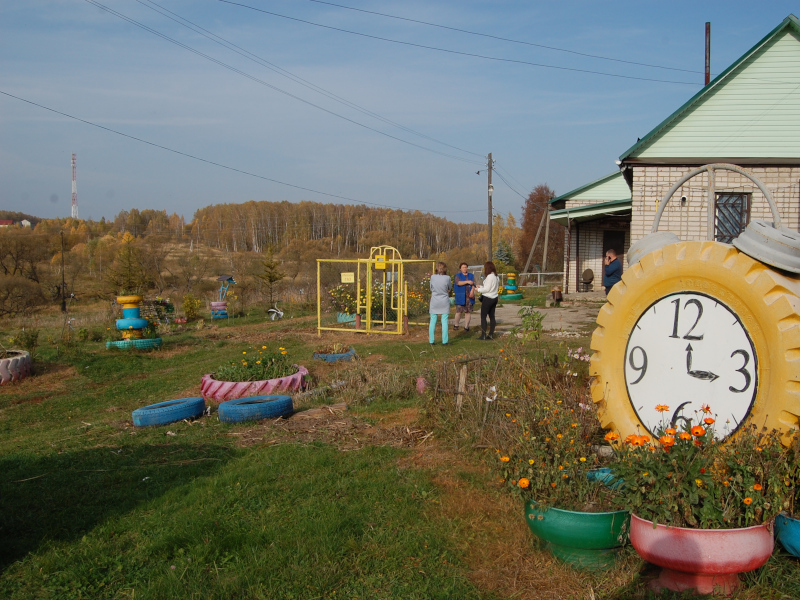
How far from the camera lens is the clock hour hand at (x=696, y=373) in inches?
162

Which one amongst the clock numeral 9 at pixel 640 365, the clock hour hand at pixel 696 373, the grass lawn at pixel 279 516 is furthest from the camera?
the clock numeral 9 at pixel 640 365

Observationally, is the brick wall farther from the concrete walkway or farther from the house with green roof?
the concrete walkway

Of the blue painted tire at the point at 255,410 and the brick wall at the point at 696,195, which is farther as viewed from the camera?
the brick wall at the point at 696,195

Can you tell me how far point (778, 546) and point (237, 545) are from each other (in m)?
3.22

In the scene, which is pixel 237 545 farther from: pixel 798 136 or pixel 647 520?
pixel 798 136

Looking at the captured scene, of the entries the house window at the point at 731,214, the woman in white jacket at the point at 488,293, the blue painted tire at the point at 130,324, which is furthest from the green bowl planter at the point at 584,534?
the house window at the point at 731,214

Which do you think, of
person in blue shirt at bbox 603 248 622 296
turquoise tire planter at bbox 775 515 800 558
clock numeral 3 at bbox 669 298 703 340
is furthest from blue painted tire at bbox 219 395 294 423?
person in blue shirt at bbox 603 248 622 296

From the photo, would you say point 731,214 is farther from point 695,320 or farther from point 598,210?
point 695,320

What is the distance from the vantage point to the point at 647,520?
3309mm

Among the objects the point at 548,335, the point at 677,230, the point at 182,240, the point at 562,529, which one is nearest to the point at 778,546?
the point at 562,529

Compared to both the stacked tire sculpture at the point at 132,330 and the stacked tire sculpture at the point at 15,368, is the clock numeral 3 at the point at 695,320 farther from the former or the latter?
the stacked tire sculpture at the point at 132,330

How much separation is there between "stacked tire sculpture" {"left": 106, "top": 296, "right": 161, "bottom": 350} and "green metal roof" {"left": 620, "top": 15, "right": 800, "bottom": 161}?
12.8 m

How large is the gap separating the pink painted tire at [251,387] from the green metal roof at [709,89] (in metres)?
11.0

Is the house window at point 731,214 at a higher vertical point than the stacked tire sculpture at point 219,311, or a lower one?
higher
